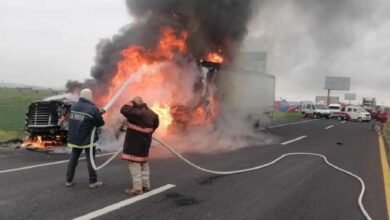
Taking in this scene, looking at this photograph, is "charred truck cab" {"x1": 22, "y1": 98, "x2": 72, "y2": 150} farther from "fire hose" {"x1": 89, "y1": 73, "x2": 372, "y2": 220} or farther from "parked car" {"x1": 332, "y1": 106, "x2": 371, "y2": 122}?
"parked car" {"x1": 332, "y1": 106, "x2": 371, "y2": 122}

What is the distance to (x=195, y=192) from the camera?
7.21 metres

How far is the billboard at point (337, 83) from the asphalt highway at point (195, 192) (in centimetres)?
7248

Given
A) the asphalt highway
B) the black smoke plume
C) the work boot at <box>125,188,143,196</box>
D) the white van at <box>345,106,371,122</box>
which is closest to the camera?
the asphalt highway

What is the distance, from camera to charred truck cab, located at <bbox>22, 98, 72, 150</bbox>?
1234cm

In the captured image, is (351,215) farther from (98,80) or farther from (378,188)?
(98,80)

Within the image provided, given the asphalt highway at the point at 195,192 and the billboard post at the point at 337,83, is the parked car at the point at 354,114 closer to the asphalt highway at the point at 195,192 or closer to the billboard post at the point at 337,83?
the billboard post at the point at 337,83

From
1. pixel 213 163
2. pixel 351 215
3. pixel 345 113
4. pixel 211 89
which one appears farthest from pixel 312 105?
pixel 351 215

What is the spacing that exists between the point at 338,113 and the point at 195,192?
47.5 m

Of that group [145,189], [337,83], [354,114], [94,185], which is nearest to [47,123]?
[94,185]

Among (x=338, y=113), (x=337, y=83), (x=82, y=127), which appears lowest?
(x=338, y=113)

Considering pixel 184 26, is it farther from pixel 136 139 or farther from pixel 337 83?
pixel 337 83

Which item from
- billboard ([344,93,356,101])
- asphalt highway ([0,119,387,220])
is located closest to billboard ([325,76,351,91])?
billboard ([344,93,356,101])

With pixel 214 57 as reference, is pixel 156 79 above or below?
below

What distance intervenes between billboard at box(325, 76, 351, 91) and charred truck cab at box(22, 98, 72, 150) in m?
73.7
